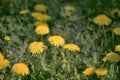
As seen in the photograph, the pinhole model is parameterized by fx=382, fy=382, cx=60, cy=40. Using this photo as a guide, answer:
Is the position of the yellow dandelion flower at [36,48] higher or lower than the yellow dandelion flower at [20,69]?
higher

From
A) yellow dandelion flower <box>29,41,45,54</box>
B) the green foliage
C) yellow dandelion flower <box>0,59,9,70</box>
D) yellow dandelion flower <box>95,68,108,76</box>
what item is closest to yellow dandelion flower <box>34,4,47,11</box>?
the green foliage

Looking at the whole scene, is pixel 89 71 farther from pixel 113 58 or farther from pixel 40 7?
pixel 40 7

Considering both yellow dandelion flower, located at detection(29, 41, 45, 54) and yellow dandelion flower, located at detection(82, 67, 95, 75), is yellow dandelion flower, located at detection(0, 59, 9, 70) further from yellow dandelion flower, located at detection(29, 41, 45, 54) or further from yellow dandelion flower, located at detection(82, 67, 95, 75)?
yellow dandelion flower, located at detection(82, 67, 95, 75)

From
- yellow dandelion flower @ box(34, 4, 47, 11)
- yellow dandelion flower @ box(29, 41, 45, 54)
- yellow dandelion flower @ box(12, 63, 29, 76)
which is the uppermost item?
yellow dandelion flower @ box(29, 41, 45, 54)

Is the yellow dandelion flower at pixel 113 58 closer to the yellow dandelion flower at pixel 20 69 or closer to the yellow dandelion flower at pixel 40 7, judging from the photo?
the yellow dandelion flower at pixel 20 69

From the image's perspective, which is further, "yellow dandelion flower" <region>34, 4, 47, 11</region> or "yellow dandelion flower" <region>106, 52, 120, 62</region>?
"yellow dandelion flower" <region>34, 4, 47, 11</region>

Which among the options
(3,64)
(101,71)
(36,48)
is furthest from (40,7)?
(101,71)

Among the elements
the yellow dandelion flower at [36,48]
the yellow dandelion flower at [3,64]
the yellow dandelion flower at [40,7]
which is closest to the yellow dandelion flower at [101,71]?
the yellow dandelion flower at [36,48]

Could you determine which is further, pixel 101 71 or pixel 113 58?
pixel 113 58

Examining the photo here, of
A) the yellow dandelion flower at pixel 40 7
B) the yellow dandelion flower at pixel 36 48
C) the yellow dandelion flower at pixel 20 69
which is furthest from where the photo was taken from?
the yellow dandelion flower at pixel 40 7

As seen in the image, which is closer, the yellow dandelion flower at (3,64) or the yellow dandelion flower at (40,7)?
the yellow dandelion flower at (3,64)

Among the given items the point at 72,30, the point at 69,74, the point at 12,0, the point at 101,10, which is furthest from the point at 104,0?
the point at 69,74
